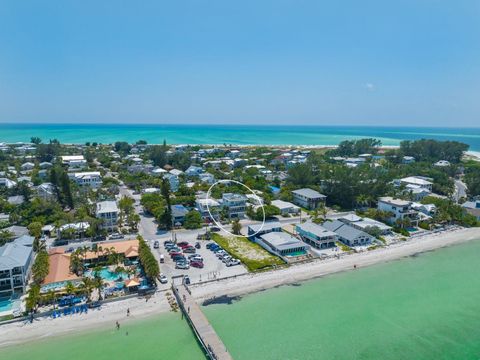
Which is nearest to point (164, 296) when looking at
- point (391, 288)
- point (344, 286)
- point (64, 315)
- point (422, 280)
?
point (64, 315)

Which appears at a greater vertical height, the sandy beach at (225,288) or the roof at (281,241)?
the roof at (281,241)

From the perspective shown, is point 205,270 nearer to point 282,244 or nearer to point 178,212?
point 282,244

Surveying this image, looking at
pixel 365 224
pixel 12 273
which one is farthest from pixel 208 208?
pixel 12 273

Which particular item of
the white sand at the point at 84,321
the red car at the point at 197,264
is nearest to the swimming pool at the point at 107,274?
the white sand at the point at 84,321

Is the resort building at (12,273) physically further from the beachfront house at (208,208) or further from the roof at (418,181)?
the roof at (418,181)

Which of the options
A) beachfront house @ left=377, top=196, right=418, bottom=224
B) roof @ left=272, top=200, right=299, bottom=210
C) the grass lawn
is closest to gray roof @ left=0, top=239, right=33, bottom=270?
the grass lawn
